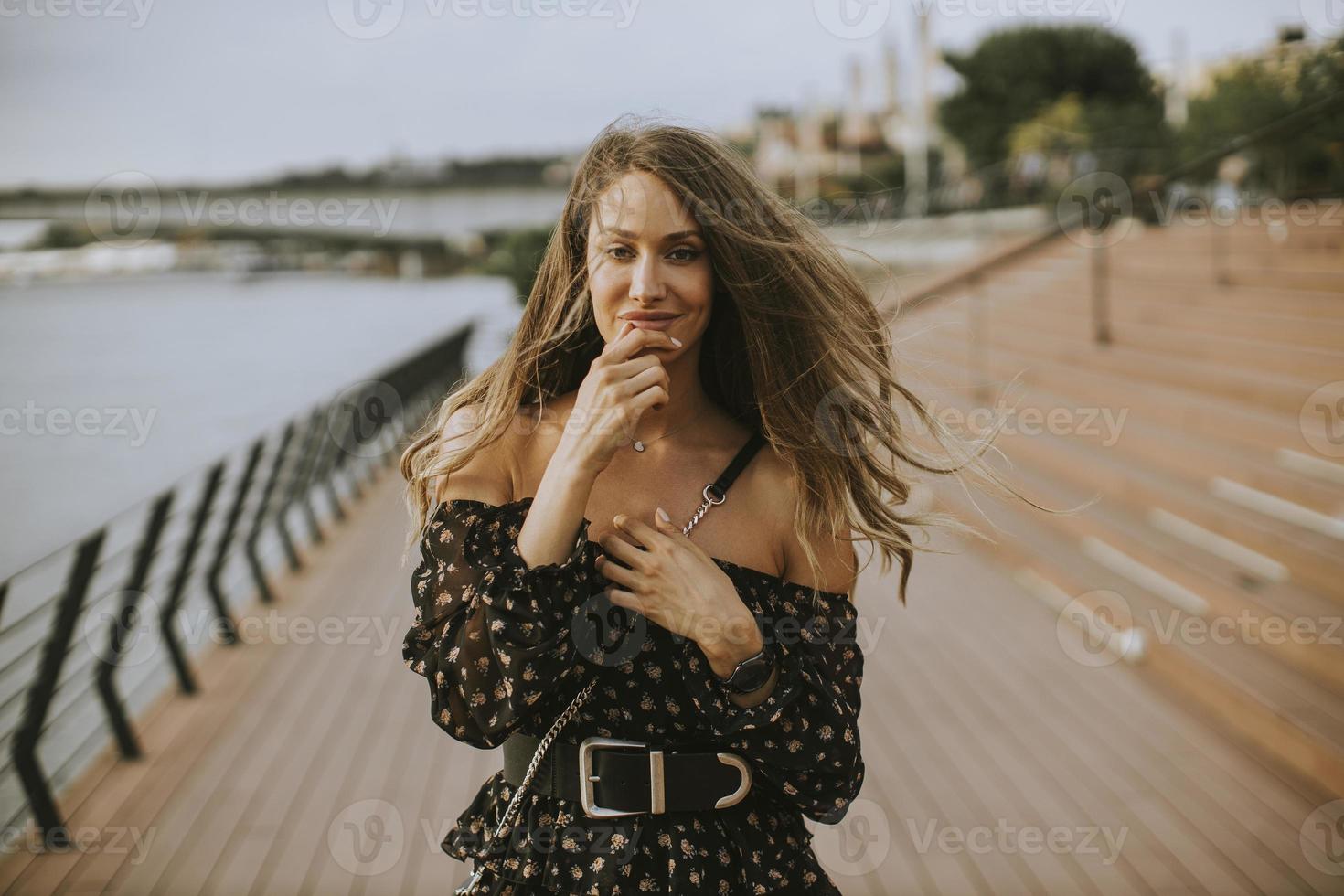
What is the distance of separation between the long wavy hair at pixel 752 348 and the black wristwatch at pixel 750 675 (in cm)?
18

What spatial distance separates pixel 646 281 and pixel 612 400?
0.59 ft

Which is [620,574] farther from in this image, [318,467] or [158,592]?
[318,467]

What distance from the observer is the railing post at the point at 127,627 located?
13.6 ft

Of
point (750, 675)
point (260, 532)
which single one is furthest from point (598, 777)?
point (260, 532)

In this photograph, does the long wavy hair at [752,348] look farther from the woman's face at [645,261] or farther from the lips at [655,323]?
the lips at [655,323]

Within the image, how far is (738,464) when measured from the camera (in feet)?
5.42

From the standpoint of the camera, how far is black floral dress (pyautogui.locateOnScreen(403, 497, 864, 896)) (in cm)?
142

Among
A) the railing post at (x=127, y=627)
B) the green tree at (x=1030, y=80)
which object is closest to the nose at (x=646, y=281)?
the railing post at (x=127, y=627)

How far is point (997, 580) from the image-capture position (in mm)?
5992

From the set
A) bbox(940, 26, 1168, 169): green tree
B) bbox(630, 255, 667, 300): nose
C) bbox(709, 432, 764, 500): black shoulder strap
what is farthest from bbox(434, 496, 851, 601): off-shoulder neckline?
bbox(940, 26, 1168, 169): green tree

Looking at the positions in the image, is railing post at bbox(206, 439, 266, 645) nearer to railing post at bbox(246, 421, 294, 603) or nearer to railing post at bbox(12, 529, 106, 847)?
railing post at bbox(246, 421, 294, 603)

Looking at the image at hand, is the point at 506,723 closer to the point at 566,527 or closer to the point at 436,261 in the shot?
the point at 566,527

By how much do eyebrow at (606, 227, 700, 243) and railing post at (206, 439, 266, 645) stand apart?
500cm

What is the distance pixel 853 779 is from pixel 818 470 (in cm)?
45
